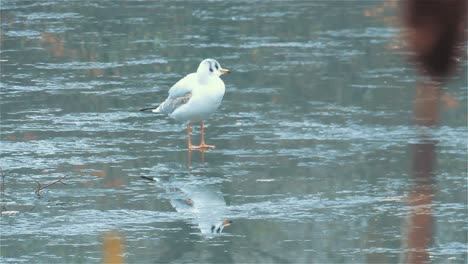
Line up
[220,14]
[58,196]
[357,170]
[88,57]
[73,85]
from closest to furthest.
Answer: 1. [58,196]
2. [357,170]
3. [73,85]
4. [88,57]
5. [220,14]

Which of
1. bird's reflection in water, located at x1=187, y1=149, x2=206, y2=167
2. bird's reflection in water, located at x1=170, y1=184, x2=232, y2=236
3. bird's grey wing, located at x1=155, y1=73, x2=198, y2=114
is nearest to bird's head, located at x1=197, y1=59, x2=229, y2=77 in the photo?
bird's grey wing, located at x1=155, y1=73, x2=198, y2=114

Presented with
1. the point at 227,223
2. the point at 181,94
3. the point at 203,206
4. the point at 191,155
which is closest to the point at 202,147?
the point at 191,155

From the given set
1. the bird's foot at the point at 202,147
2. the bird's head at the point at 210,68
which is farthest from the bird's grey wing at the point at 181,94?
the bird's foot at the point at 202,147

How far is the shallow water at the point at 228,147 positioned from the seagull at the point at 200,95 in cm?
23

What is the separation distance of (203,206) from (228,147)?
81.6 inches

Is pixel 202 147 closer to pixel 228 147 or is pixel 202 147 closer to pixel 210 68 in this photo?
pixel 228 147

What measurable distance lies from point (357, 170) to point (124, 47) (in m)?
7.24

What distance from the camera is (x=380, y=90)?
1103cm

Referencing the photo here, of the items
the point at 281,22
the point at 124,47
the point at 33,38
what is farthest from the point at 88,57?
the point at 281,22

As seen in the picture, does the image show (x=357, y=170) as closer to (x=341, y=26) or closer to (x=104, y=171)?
(x=104, y=171)

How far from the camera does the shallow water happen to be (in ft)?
18.9

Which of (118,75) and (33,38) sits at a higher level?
(33,38)

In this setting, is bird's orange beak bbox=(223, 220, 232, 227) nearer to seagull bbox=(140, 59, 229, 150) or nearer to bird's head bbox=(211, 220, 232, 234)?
bird's head bbox=(211, 220, 232, 234)

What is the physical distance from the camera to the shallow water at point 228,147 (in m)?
5.75
